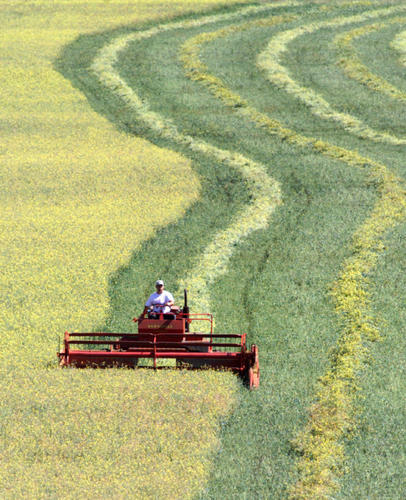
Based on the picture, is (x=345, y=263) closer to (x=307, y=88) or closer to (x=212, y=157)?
(x=212, y=157)

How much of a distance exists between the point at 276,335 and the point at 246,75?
1451 inches

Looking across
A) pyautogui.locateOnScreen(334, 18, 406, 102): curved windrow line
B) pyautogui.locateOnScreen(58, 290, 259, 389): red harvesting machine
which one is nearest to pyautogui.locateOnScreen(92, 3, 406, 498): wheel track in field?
pyautogui.locateOnScreen(58, 290, 259, 389): red harvesting machine

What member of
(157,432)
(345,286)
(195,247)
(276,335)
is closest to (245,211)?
(195,247)

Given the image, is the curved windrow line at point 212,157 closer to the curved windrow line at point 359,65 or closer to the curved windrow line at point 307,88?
the curved windrow line at point 307,88

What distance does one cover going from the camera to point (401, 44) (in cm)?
6538

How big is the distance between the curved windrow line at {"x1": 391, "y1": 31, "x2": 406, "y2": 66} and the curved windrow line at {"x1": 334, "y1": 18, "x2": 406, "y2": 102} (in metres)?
2.51

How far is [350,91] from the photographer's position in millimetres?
54844

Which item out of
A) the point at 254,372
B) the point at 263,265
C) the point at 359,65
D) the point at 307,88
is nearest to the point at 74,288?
the point at 263,265

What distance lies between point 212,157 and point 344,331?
73.8 feet

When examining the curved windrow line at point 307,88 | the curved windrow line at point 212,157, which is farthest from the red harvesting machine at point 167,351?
the curved windrow line at point 307,88

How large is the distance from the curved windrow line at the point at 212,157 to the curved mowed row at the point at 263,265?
0.46 ft

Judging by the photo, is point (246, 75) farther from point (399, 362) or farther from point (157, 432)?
point (157, 432)

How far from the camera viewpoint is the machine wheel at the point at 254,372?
69.7ft

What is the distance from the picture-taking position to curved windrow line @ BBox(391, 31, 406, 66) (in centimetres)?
6203
